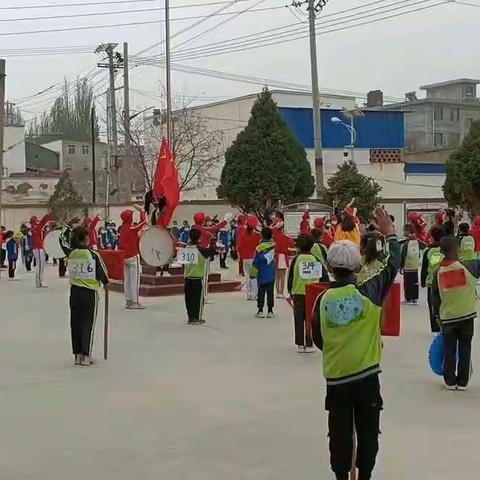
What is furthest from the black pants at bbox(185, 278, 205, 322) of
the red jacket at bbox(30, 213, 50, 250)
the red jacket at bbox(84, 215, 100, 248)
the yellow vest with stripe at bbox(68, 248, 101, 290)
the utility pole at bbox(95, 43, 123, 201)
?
the utility pole at bbox(95, 43, 123, 201)

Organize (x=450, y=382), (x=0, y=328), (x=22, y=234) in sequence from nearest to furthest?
(x=450, y=382) < (x=0, y=328) < (x=22, y=234)

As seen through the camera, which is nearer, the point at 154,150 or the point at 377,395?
the point at 377,395

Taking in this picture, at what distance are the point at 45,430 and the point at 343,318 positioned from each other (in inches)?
134

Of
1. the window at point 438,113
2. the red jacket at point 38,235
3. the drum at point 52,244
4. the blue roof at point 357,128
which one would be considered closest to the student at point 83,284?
the drum at point 52,244

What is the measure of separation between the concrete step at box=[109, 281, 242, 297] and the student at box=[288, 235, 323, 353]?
783 centimetres

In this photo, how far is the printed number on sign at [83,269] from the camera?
9.94 meters

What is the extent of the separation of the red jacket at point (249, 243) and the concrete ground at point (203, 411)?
4.66 meters

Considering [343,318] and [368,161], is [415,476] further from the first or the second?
[368,161]

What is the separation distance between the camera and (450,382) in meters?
8.44

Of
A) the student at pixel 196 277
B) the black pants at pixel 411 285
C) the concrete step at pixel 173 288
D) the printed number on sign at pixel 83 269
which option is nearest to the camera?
the printed number on sign at pixel 83 269

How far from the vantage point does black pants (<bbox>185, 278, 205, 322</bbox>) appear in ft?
44.7

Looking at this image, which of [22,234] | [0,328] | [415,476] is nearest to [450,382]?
[415,476]

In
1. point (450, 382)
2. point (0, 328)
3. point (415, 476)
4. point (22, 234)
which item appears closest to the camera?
point (415, 476)

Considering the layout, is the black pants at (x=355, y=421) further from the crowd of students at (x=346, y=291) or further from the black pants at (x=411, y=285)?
the black pants at (x=411, y=285)
